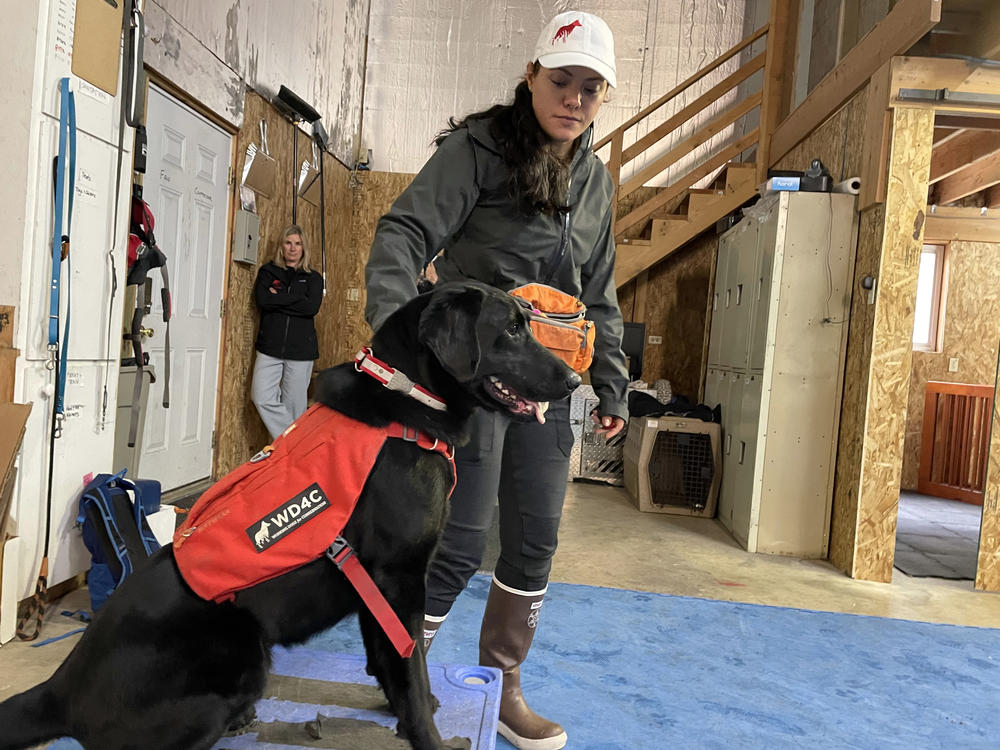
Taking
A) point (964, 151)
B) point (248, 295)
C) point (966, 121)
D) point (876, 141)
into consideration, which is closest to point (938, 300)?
point (964, 151)

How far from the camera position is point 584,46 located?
1398 mm

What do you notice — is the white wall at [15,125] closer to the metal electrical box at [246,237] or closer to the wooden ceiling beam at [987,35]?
the metal electrical box at [246,237]

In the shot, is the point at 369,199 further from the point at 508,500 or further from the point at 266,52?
the point at 508,500

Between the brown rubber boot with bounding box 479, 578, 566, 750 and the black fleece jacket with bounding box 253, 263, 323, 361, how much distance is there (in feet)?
10.9

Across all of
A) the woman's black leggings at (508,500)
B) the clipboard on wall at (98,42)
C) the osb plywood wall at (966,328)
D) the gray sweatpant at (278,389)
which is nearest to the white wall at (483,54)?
the osb plywood wall at (966,328)

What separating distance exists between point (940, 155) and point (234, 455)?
579 cm

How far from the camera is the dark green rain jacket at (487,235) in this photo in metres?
1.39

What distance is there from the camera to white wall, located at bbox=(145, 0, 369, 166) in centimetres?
346

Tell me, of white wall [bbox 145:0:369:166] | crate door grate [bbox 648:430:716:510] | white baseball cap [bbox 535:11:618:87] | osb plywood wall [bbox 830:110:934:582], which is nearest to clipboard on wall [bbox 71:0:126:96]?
white wall [bbox 145:0:369:166]

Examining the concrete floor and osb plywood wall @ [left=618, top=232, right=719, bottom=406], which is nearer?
the concrete floor

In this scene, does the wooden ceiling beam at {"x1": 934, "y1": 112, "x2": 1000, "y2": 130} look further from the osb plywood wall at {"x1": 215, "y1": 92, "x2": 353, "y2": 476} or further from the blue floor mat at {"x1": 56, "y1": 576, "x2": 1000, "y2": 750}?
the osb plywood wall at {"x1": 215, "y1": 92, "x2": 353, "y2": 476}

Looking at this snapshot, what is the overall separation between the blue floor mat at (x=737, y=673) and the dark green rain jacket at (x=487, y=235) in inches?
34.3

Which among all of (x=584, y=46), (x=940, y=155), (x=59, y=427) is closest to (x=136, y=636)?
(x=584, y=46)

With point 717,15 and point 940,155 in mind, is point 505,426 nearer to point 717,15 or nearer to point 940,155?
point 940,155
